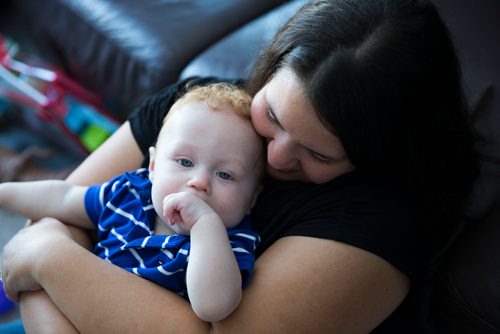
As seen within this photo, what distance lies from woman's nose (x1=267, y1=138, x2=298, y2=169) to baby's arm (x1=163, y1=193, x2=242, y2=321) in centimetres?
16

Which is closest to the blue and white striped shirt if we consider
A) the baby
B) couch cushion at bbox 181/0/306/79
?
the baby

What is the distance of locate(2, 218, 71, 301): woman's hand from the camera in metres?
1.01

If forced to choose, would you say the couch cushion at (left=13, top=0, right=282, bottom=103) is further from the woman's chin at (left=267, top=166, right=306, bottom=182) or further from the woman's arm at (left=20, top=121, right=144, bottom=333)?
the woman's chin at (left=267, top=166, right=306, bottom=182)

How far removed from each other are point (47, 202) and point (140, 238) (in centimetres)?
27

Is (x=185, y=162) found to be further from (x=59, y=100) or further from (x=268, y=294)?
(x=59, y=100)

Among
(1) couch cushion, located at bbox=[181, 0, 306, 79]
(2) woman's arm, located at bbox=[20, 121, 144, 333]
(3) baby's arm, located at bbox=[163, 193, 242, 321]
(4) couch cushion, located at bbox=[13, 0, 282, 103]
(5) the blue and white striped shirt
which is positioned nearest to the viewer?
(3) baby's arm, located at bbox=[163, 193, 242, 321]

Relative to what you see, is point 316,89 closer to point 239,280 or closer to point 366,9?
point 366,9

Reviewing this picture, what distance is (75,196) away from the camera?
1.16 m

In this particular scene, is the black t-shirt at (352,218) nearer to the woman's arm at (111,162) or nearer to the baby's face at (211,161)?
the baby's face at (211,161)

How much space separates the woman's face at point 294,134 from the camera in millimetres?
926

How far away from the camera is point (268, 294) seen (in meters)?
0.90

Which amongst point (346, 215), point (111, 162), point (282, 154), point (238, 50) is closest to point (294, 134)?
point (282, 154)

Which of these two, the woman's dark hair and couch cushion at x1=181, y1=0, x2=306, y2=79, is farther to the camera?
couch cushion at x1=181, y1=0, x2=306, y2=79

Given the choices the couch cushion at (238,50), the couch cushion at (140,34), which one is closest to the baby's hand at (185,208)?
the couch cushion at (238,50)
